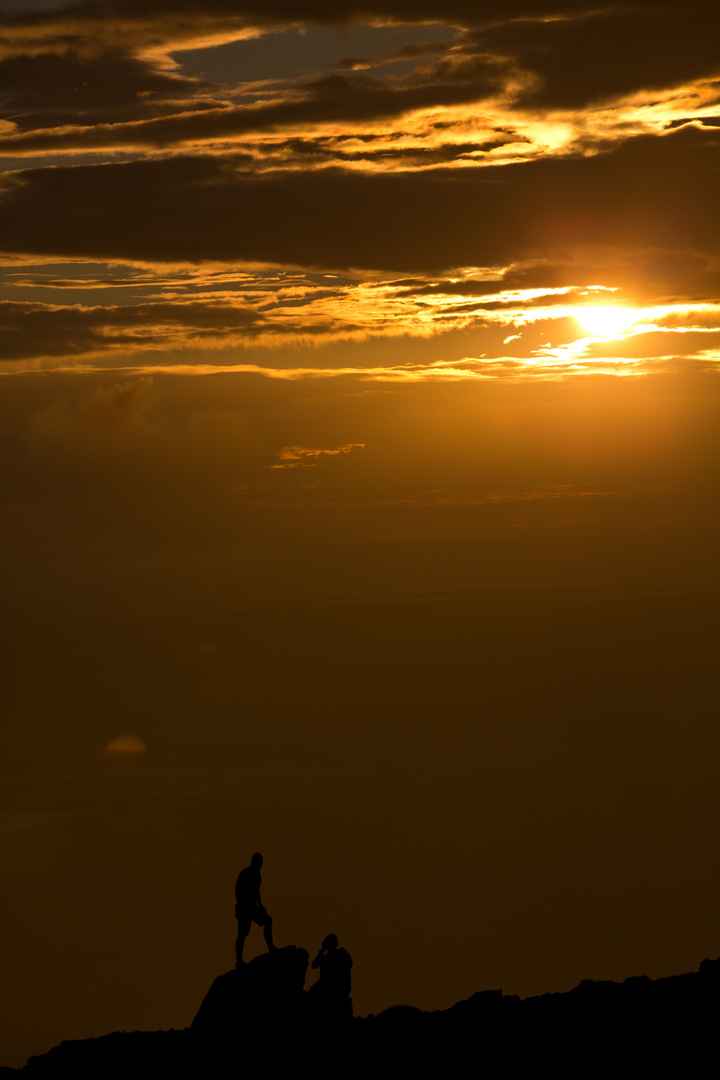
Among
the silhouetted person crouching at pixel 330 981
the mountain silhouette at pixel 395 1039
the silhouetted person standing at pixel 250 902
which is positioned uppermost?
the silhouetted person standing at pixel 250 902

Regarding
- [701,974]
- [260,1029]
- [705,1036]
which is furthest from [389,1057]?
[701,974]

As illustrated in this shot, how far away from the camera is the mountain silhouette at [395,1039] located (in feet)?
62.0

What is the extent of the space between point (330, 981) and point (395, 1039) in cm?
207

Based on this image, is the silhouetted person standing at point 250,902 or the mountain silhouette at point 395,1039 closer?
the mountain silhouette at point 395,1039

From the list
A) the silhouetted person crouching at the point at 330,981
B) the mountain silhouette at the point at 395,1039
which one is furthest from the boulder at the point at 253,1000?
the silhouetted person crouching at the point at 330,981

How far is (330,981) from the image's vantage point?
19656 millimetres

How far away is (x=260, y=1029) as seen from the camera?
18.7m

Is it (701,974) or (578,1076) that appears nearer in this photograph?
(578,1076)

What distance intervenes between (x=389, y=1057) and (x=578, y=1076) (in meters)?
3.83

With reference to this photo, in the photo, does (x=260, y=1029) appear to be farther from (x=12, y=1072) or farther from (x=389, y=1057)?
(x=12, y=1072)

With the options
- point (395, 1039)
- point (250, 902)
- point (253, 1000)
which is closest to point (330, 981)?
point (253, 1000)

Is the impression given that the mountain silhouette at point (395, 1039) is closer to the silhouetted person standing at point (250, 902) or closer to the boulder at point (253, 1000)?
the boulder at point (253, 1000)

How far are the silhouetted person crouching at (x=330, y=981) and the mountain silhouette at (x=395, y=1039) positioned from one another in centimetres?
14

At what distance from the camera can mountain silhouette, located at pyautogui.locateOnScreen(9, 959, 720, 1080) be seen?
18891 mm
